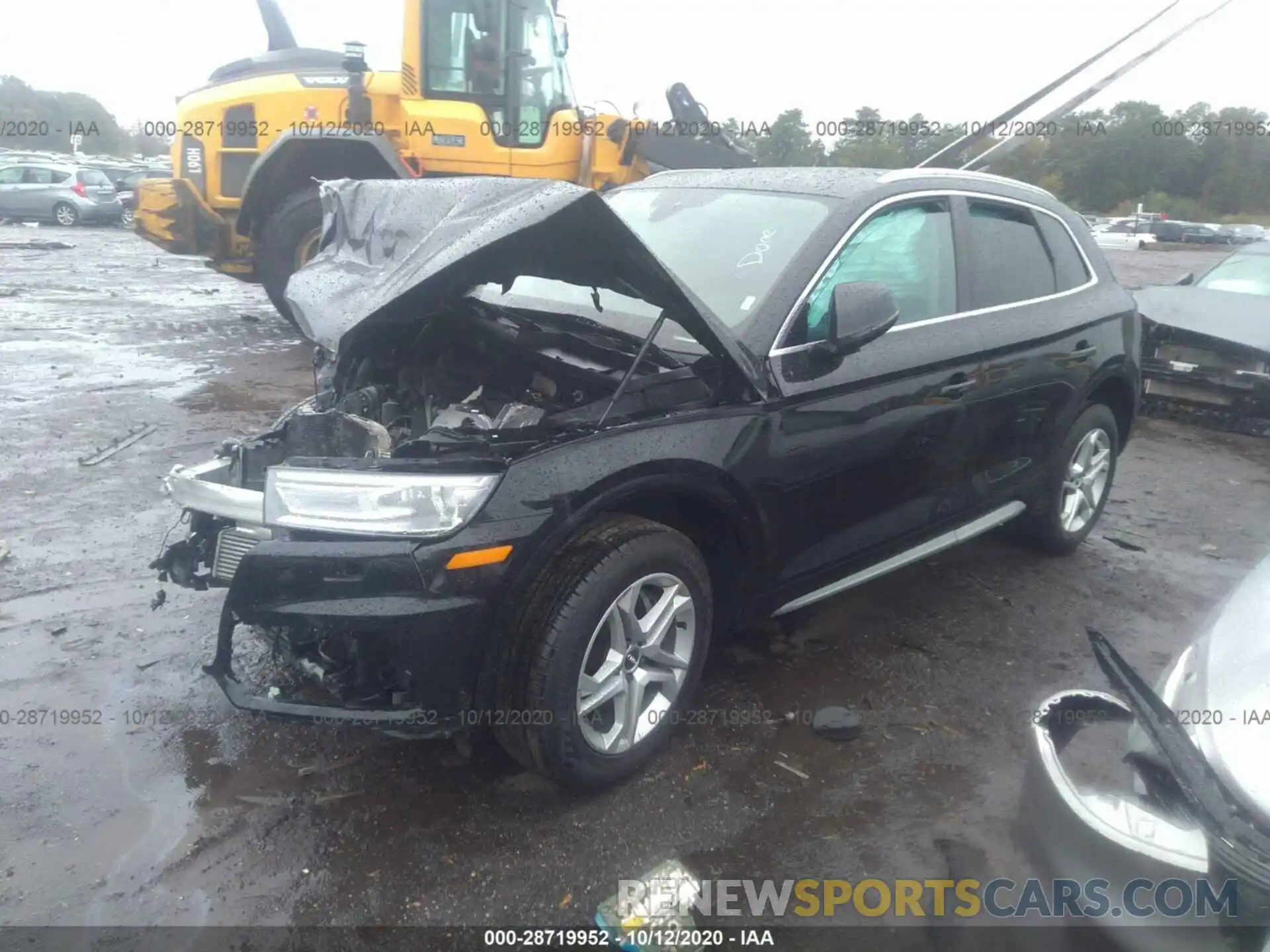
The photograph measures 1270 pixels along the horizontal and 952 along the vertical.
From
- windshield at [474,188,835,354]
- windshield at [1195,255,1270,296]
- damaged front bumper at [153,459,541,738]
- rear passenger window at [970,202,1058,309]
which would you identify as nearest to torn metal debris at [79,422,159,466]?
windshield at [474,188,835,354]

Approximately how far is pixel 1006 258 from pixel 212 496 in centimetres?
333

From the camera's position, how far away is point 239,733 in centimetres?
297

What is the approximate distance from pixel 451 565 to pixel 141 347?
25.3ft

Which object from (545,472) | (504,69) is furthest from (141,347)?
(545,472)

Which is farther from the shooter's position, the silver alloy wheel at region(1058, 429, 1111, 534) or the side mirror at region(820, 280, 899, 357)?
the silver alloy wheel at region(1058, 429, 1111, 534)

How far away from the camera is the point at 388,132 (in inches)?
321

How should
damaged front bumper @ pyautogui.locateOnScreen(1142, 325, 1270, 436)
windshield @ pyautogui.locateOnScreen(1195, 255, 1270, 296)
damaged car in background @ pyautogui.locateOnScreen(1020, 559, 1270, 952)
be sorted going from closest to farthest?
damaged car in background @ pyautogui.locateOnScreen(1020, 559, 1270, 952) < damaged front bumper @ pyautogui.locateOnScreen(1142, 325, 1270, 436) < windshield @ pyautogui.locateOnScreen(1195, 255, 1270, 296)

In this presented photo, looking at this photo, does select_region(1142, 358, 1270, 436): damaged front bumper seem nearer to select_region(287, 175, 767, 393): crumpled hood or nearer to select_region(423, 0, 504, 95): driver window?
select_region(287, 175, 767, 393): crumpled hood

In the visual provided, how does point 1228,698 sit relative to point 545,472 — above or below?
below

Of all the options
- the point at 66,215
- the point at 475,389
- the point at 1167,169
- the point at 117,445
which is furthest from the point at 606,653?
the point at 1167,169

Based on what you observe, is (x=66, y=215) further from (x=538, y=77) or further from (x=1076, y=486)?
(x=1076, y=486)

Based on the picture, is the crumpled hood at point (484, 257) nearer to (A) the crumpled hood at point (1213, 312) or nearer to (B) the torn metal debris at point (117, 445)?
(B) the torn metal debris at point (117, 445)

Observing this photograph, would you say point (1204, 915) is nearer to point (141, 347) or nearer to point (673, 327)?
point (673, 327)

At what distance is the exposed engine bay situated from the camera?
2.78m
